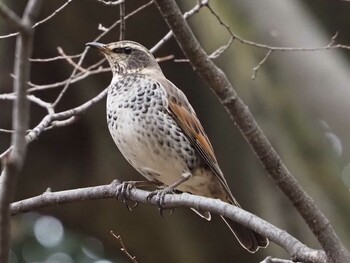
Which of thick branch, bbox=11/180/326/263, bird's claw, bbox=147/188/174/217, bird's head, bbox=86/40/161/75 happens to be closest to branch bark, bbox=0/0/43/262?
thick branch, bbox=11/180/326/263

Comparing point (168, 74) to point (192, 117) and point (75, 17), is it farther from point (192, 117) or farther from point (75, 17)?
point (192, 117)

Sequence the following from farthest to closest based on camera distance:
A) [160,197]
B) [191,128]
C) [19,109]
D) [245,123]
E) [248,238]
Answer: [191,128] → [248,238] → [160,197] → [245,123] → [19,109]

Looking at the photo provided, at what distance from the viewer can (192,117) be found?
4.39 metres

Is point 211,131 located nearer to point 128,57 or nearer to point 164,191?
point 128,57

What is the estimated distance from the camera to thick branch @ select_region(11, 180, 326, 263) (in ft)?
8.93

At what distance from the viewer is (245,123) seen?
2947 millimetres

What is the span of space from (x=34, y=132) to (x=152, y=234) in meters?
4.03

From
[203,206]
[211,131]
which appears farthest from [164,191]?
[211,131]

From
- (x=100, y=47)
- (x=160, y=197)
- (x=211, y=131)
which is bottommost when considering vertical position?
(x=160, y=197)

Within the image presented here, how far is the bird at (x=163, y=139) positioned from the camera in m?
4.12

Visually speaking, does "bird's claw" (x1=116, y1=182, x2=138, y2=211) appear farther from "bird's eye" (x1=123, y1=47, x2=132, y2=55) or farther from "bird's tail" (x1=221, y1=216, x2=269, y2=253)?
"bird's eye" (x1=123, y1=47, x2=132, y2=55)

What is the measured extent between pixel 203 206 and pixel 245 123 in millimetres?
325

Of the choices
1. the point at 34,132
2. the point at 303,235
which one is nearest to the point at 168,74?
the point at 303,235

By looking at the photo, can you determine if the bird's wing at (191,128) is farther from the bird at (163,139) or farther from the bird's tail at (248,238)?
the bird's tail at (248,238)
